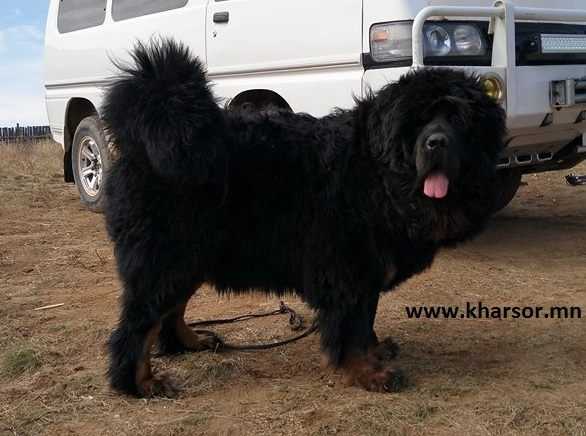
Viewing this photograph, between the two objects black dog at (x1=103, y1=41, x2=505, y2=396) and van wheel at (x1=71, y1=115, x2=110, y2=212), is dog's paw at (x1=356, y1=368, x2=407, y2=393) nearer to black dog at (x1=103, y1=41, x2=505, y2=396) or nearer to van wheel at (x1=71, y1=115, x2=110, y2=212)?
black dog at (x1=103, y1=41, x2=505, y2=396)

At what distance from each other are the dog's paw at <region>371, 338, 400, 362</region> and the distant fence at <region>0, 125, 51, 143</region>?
20.2m

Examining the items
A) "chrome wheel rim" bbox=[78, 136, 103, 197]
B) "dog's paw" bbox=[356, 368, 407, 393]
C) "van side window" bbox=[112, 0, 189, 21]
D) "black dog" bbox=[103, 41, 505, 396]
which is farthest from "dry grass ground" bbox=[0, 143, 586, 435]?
"van side window" bbox=[112, 0, 189, 21]

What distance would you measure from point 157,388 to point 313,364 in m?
0.90

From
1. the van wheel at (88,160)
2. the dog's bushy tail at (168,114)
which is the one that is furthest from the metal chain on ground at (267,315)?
the van wheel at (88,160)

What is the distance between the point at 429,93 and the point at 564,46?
245cm

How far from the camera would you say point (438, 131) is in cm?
325

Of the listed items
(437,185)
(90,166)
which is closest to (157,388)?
(437,185)

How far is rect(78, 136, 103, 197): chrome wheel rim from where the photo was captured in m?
8.13

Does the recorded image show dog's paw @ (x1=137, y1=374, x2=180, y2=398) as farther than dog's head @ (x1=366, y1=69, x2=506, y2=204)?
Yes

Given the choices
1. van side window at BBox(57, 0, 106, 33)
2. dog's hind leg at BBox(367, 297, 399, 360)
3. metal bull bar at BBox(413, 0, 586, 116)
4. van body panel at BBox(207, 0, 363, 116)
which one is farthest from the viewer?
van side window at BBox(57, 0, 106, 33)

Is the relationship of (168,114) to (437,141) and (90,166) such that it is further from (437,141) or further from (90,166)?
(90,166)

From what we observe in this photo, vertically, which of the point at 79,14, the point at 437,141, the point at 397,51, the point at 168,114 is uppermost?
the point at 79,14

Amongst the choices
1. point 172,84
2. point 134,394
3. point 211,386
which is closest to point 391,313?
point 211,386

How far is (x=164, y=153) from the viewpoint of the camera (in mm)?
3195
